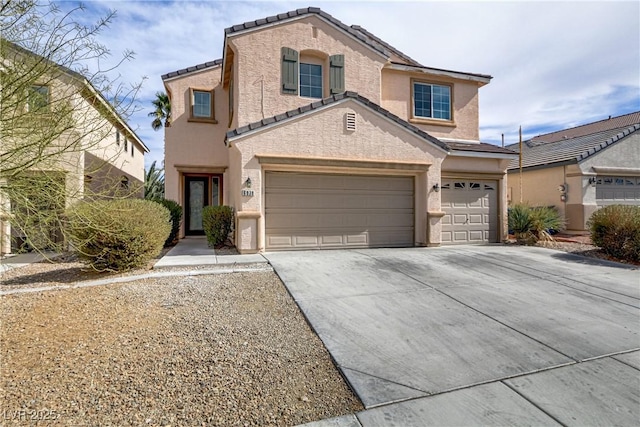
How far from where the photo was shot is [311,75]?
38.0ft

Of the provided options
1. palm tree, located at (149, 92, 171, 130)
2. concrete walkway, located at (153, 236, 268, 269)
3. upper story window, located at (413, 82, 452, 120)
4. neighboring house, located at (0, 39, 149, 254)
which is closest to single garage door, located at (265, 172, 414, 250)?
concrete walkway, located at (153, 236, 268, 269)

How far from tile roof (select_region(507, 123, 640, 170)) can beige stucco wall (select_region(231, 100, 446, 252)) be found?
32.6 feet

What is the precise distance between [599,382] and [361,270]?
451 cm

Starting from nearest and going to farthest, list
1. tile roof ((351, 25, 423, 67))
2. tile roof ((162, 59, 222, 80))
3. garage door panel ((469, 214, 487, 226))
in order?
garage door panel ((469, 214, 487, 226)) < tile roof ((162, 59, 222, 80)) < tile roof ((351, 25, 423, 67))

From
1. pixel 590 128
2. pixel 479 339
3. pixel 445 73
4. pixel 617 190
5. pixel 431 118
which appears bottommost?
pixel 479 339

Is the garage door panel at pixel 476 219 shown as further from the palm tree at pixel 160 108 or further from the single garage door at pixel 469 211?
the palm tree at pixel 160 108

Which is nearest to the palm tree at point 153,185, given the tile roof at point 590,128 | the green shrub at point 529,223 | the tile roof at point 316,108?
the tile roof at point 316,108

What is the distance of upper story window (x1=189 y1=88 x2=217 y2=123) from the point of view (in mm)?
13297

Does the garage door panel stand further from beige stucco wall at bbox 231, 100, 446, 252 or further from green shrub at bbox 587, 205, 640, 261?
green shrub at bbox 587, 205, 640, 261

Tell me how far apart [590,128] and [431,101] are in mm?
23202

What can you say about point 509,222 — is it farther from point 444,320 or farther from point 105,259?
point 105,259

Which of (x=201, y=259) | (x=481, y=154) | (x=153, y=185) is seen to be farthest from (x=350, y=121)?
(x=153, y=185)

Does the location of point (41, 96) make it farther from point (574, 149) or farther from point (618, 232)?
point (574, 149)

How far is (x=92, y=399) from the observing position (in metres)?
2.82
